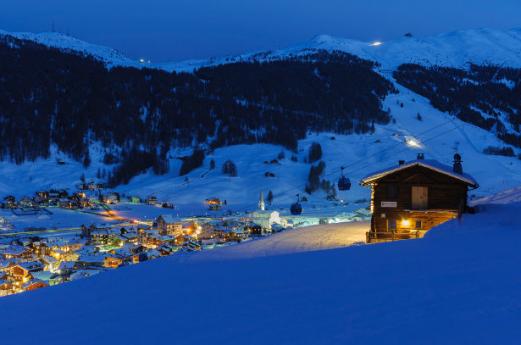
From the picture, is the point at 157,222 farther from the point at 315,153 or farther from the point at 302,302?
the point at 302,302

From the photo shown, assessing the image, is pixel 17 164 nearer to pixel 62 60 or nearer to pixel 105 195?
pixel 105 195

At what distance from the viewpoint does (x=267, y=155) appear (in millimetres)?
68000

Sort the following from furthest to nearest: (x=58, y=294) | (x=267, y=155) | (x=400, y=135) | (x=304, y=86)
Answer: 1. (x=304, y=86)
2. (x=400, y=135)
3. (x=267, y=155)
4. (x=58, y=294)

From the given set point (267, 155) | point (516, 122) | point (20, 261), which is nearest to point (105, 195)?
point (267, 155)

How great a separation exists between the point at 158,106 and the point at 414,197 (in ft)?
260

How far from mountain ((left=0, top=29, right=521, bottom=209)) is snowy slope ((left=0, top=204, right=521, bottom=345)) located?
44112 millimetres

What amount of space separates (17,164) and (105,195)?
84.8ft

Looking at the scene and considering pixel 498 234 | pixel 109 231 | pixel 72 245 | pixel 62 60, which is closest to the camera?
pixel 498 234

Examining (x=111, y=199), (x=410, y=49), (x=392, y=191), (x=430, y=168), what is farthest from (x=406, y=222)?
(x=410, y=49)

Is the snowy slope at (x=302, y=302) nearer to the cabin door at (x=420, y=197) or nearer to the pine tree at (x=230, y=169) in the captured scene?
the cabin door at (x=420, y=197)

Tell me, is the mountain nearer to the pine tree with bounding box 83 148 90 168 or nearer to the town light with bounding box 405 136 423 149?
the pine tree with bounding box 83 148 90 168

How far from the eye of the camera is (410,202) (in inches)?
587

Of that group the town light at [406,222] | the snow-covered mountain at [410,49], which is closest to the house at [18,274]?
the town light at [406,222]

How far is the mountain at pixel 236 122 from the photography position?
63.0 meters
